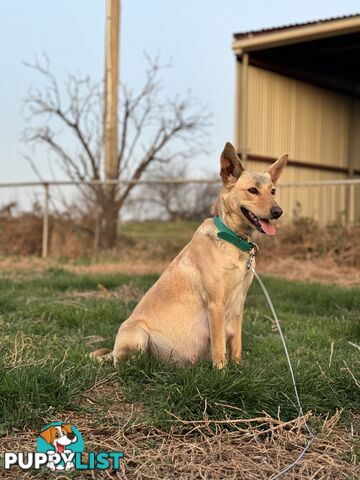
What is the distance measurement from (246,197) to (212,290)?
65 cm

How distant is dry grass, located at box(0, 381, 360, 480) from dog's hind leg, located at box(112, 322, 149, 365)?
615 mm

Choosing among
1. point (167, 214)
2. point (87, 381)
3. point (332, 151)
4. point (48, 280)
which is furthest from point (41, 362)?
point (332, 151)

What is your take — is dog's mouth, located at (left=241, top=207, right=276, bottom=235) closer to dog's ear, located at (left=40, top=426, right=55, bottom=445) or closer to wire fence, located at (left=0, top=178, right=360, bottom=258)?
dog's ear, located at (left=40, top=426, right=55, bottom=445)

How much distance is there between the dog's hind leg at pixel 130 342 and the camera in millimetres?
3430

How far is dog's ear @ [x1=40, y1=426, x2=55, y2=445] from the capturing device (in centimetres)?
250

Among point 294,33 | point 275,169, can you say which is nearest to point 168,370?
point 275,169

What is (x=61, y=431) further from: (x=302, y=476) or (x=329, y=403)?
(x=329, y=403)

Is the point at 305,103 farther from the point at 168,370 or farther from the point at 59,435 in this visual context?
the point at 59,435

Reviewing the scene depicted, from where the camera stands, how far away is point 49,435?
99.7 inches

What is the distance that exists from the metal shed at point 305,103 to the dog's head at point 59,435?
956 cm

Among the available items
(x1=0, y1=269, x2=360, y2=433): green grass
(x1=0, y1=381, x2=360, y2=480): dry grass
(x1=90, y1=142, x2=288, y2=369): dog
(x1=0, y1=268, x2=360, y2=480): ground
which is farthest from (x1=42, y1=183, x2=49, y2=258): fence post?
(x1=0, y1=381, x2=360, y2=480): dry grass

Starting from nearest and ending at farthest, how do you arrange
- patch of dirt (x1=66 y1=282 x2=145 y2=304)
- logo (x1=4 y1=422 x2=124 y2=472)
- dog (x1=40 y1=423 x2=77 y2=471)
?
logo (x1=4 y1=422 x2=124 y2=472)
dog (x1=40 y1=423 x2=77 y2=471)
patch of dirt (x1=66 y1=282 x2=145 y2=304)

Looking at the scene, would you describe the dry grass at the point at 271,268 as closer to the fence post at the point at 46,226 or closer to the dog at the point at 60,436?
the fence post at the point at 46,226

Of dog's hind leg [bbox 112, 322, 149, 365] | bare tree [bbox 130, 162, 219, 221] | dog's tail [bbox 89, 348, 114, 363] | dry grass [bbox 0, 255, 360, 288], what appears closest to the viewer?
dog's hind leg [bbox 112, 322, 149, 365]
